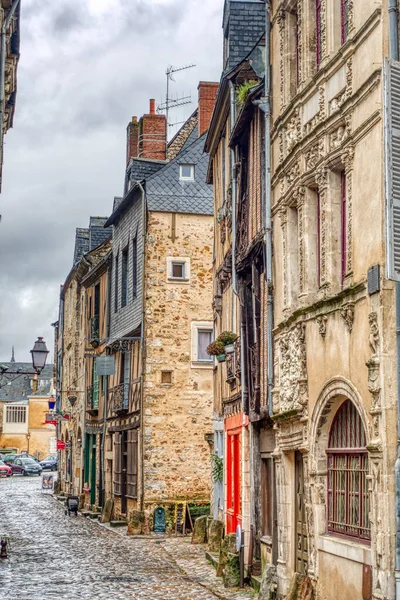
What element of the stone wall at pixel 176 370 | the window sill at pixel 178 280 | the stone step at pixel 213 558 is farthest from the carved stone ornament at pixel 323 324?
the window sill at pixel 178 280

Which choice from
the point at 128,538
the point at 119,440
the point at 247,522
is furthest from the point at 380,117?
the point at 119,440

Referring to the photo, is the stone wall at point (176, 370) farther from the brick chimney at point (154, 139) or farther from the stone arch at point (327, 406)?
the stone arch at point (327, 406)

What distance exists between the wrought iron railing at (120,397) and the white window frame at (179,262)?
11.7 feet

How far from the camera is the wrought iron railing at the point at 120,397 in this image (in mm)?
28231

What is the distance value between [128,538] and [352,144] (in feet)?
51.1

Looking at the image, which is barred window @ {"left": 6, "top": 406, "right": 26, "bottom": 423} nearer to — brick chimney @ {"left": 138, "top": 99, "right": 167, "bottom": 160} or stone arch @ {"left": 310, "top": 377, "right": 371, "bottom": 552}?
brick chimney @ {"left": 138, "top": 99, "right": 167, "bottom": 160}

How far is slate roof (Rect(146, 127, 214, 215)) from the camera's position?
27047mm

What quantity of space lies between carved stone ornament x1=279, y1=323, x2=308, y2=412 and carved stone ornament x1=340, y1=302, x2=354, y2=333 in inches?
67.0

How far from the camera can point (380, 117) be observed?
9.68 metres

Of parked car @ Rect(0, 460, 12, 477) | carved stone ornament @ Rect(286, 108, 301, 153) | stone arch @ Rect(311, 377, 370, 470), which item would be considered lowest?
parked car @ Rect(0, 460, 12, 477)

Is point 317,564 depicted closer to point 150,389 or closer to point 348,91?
point 348,91

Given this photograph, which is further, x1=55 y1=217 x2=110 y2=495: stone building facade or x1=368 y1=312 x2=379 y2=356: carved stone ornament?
x1=55 y1=217 x2=110 y2=495: stone building facade

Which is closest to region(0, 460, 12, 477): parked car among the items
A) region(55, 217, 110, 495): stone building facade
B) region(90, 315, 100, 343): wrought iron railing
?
region(55, 217, 110, 495): stone building facade

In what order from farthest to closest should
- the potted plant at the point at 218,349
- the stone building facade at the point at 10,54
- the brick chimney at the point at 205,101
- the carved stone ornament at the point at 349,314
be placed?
the brick chimney at the point at 205,101 → the stone building facade at the point at 10,54 → the potted plant at the point at 218,349 → the carved stone ornament at the point at 349,314
